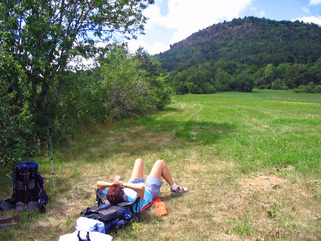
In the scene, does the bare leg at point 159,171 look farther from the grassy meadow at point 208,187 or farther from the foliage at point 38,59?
the foliage at point 38,59

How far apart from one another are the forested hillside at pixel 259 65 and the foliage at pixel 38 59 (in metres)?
25.5

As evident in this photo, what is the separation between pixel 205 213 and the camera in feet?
12.9

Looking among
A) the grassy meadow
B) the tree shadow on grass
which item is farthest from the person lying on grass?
the tree shadow on grass

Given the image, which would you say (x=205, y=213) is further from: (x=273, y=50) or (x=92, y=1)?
(x=273, y=50)

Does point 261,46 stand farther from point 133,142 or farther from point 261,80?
point 133,142

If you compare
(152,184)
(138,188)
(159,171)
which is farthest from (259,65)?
(138,188)

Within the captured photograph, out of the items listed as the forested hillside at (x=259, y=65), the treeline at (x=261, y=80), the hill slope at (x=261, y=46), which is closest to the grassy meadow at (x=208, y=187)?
the forested hillside at (x=259, y=65)

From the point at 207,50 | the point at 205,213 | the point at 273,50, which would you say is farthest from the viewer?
the point at 207,50

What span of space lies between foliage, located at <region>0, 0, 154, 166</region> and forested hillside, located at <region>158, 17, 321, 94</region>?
25.5 metres

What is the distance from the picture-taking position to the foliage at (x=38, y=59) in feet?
21.2

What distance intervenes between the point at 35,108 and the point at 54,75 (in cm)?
131

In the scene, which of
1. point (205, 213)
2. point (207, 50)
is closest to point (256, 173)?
point (205, 213)

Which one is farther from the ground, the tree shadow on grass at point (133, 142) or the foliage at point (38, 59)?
the foliage at point (38, 59)

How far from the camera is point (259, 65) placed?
109 metres
